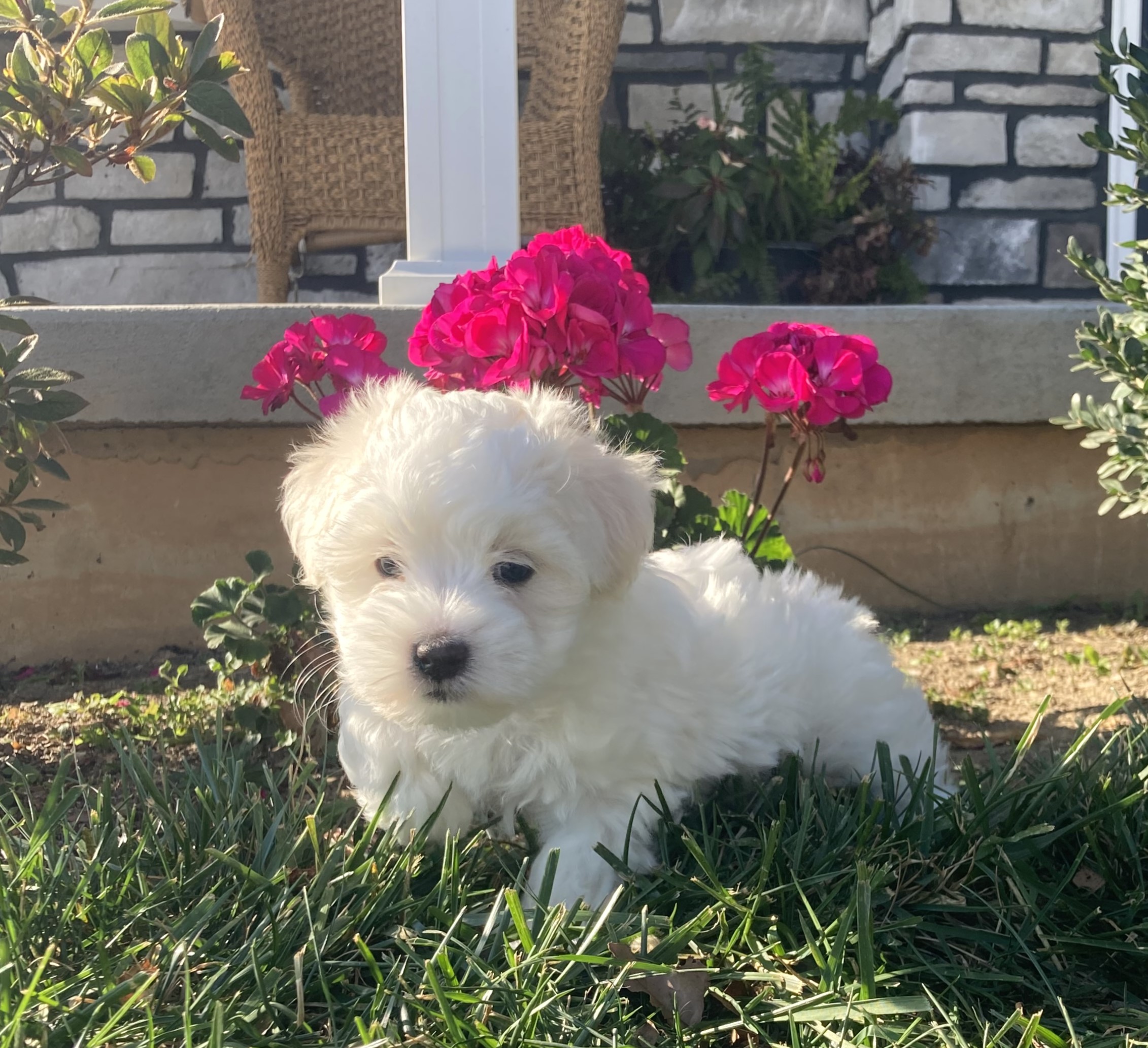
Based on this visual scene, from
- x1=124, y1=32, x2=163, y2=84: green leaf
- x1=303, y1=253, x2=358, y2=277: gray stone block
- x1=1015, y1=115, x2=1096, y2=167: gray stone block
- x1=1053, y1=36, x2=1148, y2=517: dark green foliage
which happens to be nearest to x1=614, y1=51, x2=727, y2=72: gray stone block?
x1=1015, y1=115, x2=1096, y2=167: gray stone block

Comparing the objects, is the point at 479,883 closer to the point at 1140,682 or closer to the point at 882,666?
the point at 882,666

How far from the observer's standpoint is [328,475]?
68.3 inches

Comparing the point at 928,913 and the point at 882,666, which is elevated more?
the point at 882,666

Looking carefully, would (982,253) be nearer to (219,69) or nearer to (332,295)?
(332,295)

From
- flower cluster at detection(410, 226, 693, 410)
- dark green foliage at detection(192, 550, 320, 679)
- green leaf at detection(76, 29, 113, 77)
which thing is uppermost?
green leaf at detection(76, 29, 113, 77)

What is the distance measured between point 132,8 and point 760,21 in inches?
175

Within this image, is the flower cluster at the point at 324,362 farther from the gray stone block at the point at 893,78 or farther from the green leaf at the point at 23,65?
the gray stone block at the point at 893,78

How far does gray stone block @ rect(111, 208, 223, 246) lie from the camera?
557 centimetres

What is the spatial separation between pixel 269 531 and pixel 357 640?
1936mm

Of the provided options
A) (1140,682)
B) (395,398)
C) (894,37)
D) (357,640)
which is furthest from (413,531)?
(894,37)

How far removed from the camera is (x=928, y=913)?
5.22ft

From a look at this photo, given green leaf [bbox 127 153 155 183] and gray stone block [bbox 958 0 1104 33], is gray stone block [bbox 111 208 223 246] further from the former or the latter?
gray stone block [bbox 958 0 1104 33]

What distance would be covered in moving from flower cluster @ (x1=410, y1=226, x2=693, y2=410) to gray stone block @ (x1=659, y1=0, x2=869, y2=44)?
3.99 meters

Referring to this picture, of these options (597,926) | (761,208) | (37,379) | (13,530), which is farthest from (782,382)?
(761,208)
